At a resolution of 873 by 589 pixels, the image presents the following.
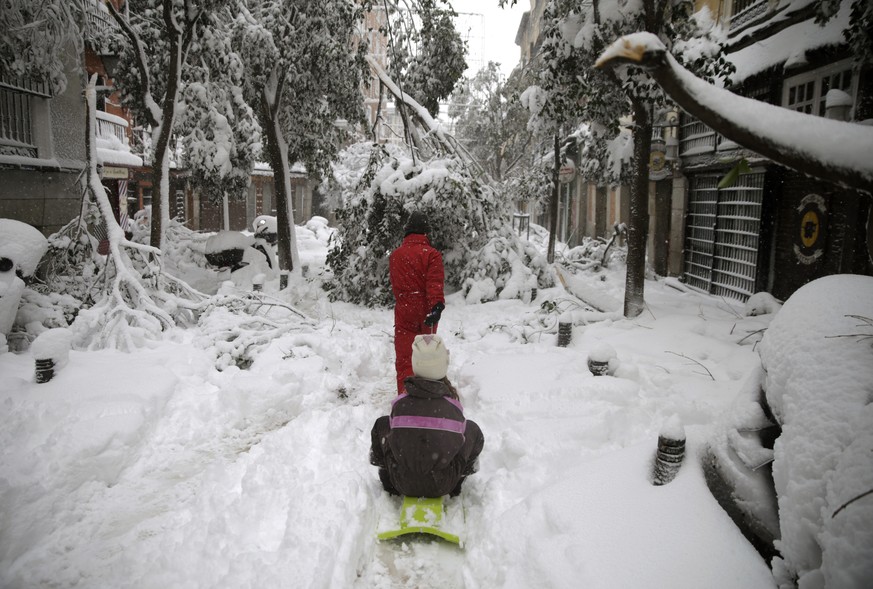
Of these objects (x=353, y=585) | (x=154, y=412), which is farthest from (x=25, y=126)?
(x=353, y=585)

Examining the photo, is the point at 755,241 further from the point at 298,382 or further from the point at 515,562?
the point at 515,562

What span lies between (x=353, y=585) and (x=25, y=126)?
9.60 m

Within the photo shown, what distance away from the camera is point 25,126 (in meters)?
8.70

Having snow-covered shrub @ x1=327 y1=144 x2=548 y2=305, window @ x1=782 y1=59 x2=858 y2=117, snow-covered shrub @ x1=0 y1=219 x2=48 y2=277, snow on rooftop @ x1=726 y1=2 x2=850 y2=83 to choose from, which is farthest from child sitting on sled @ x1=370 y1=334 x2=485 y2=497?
window @ x1=782 y1=59 x2=858 y2=117

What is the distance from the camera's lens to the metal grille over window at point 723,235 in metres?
10.0

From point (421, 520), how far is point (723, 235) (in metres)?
10.5

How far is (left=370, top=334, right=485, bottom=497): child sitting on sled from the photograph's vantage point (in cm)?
325

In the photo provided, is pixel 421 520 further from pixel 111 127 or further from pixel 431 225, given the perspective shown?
pixel 111 127

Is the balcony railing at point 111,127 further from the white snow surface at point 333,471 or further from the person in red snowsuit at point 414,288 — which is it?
the person in red snowsuit at point 414,288

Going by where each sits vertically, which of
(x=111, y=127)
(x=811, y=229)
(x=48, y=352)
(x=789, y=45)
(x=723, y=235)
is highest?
(x=111, y=127)

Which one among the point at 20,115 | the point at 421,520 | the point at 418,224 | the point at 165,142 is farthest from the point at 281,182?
the point at 421,520

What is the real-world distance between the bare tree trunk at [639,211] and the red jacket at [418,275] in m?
3.09

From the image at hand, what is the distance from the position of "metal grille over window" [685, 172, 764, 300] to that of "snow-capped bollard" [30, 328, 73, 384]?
1044cm

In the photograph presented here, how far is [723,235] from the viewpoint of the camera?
11227 millimetres
